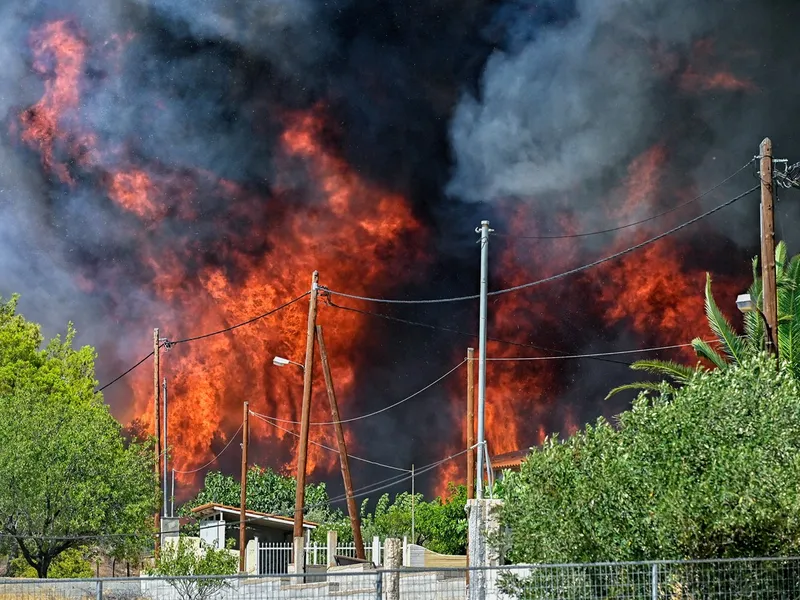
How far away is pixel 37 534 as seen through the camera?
118 ft

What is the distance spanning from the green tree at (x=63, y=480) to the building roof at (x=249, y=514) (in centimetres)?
1904

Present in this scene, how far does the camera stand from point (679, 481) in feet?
57.8

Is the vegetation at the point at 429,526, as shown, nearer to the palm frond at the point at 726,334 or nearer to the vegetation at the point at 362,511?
the vegetation at the point at 362,511

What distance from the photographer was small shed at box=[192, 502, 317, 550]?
200 feet

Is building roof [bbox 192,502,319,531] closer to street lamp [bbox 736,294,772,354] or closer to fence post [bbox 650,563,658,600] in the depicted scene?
street lamp [bbox 736,294,772,354]

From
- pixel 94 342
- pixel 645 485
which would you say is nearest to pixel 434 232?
pixel 94 342

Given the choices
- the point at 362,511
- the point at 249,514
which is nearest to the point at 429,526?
the point at 249,514

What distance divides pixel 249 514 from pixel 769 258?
42.3m

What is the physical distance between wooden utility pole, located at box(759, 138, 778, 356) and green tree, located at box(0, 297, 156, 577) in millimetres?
22520

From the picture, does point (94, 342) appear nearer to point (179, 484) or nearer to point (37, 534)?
point (179, 484)

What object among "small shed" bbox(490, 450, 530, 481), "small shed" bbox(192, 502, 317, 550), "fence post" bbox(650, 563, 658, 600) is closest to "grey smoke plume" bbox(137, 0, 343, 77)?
"small shed" bbox(490, 450, 530, 481)

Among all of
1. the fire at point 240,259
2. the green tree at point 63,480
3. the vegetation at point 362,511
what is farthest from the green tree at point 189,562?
the fire at point 240,259

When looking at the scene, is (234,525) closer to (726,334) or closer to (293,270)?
(726,334)

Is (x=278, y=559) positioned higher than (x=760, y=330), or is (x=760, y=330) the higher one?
(x=760, y=330)
